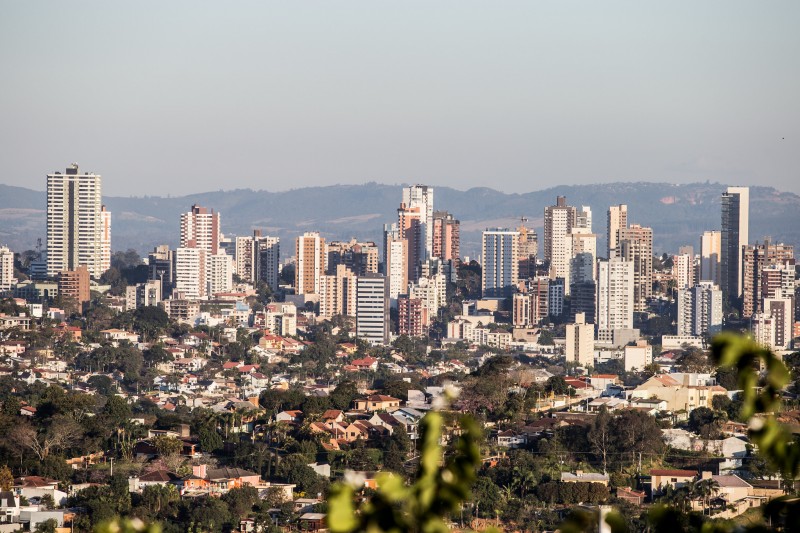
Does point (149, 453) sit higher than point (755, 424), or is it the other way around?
point (755, 424)

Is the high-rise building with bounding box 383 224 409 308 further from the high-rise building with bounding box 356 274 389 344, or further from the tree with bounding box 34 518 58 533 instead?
the tree with bounding box 34 518 58 533

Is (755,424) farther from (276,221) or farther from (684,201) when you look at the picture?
(276,221)

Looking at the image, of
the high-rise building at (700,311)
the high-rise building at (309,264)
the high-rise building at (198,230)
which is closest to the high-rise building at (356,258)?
the high-rise building at (309,264)

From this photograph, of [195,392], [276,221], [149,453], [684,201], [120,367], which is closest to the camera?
[149,453]

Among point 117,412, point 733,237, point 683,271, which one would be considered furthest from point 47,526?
point 733,237

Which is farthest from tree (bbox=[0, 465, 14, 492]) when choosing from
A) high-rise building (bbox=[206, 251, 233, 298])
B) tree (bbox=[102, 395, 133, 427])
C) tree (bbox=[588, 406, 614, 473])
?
high-rise building (bbox=[206, 251, 233, 298])

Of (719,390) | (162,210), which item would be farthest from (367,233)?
(719,390)
